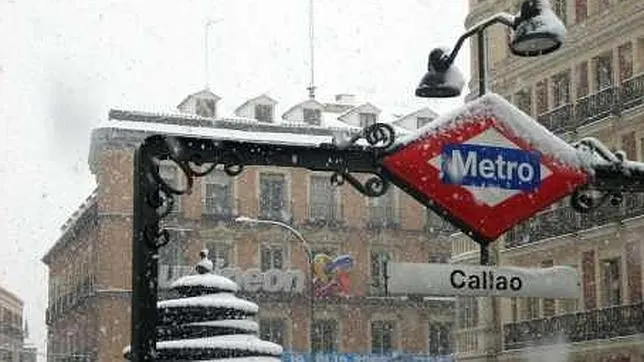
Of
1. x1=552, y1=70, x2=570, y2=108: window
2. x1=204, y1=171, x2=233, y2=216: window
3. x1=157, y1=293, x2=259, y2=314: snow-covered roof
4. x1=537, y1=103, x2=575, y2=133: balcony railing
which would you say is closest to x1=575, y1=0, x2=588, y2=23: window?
x1=552, y1=70, x2=570, y2=108: window

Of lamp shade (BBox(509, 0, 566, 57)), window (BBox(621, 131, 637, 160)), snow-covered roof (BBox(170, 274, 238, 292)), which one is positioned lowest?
snow-covered roof (BBox(170, 274, 238, 292))

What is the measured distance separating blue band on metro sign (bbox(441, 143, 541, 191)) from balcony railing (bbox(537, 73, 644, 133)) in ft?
86.6

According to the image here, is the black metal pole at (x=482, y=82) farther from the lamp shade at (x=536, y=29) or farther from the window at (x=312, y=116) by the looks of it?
the window at (x=312, y=116)

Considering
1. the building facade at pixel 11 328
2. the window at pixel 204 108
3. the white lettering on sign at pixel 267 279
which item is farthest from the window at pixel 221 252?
the building facade at pixel 11 328

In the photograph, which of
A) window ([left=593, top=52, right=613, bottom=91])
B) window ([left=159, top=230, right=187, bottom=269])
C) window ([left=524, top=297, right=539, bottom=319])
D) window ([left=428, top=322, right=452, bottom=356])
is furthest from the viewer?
window ([left=428, top=322, right=452, bottom=356])

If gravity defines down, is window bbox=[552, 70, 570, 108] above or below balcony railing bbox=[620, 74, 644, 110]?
above

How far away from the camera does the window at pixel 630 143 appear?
33469 mm

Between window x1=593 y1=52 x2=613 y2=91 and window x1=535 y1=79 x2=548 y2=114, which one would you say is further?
window x1=535 y1=79 x2=548 y2=114

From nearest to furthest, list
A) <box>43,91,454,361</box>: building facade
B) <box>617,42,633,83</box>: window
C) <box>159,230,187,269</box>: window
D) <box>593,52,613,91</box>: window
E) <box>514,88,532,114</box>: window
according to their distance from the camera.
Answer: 1. <box>617,42,633,83</box>: window
2. <box>593,52,613,91</box>: window
3. <box>514,88,532,114</box>: window
4. <box>43,91,454,361</box>: building facade
5. <box>159,230,187,269</box>: window

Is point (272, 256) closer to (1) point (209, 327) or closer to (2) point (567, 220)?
(2) point (567, 220)

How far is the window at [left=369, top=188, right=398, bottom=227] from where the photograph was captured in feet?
194

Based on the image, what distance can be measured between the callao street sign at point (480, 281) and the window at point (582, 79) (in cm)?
2945

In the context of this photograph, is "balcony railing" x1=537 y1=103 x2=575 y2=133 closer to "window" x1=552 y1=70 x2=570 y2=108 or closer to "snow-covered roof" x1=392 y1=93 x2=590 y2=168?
"window" x1=552 y1=70 x2=570 y2=108

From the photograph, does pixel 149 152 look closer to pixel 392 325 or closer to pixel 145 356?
pixel 145 356
